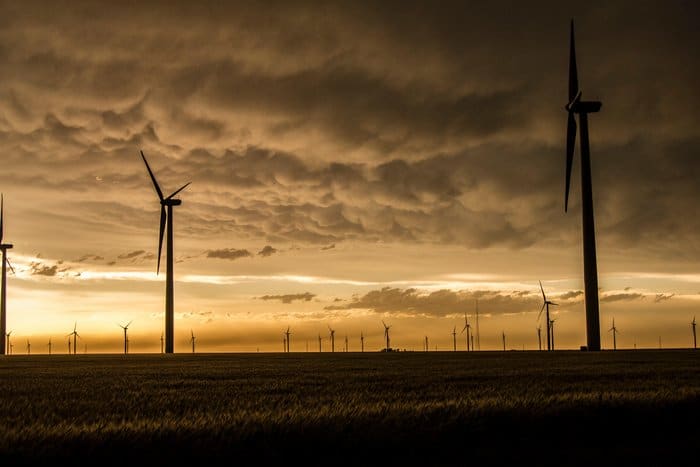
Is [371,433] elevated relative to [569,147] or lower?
lower

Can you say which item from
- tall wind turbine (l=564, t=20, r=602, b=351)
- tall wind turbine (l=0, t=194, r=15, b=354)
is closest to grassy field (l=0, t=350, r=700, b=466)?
tall wind turbine (l=564, t=20, r=602, b=351)

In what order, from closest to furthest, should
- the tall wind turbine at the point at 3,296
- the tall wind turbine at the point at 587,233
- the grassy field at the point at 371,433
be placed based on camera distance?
the grassy field at the point at 371,433, the tall wind turbine at the point at 587,233, the tall wind turbine at the point at 3,296

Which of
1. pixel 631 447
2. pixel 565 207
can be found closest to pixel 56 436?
pixel 631 447

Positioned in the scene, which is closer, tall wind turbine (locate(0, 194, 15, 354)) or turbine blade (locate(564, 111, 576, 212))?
turbine blade (locate(564, 111, 576, 212))

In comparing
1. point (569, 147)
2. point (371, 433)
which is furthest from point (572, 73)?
point (371, 433)

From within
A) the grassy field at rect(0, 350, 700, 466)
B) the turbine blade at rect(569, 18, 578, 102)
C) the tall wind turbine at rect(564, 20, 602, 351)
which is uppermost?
the turbine blade at rect(569, 18, 578, 102)

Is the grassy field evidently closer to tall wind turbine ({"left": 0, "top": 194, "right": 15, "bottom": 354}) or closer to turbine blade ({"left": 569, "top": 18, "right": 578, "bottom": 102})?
turbine blade ({"left": 569, "top": 18, "right": 578, "bottom": 102})

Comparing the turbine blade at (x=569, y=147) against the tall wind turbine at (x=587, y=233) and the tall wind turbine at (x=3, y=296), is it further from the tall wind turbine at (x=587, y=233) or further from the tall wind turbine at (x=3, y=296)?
the tall wind turbine at (x=3, y=296)

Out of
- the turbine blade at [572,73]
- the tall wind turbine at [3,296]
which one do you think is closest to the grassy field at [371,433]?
the turbine blade at [572,73]

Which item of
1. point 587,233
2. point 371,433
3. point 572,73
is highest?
point 572,73

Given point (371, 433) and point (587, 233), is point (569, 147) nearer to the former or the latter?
point (587, 233)

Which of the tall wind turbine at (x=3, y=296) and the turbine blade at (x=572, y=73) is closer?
the turbine blade at (x=572, y=73)

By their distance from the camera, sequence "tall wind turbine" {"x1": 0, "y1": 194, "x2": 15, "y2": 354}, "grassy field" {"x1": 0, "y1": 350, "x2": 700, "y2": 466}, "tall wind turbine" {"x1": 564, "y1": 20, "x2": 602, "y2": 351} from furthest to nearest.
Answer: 1. "tall wind turbine" {"x1": 0, "y1": 194, "x2": 15, "y2": 354}
2. "tall wind turbine" {"x1": 564, "y1": 20, "x2": 602, "y2": 351}
3. "grassy field" {"x1": 0, "y1": 350, "x2": 700, "y2": 466}

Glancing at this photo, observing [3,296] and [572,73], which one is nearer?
[572,73]
